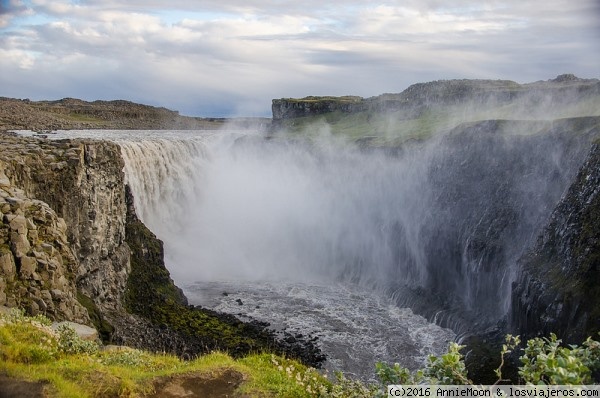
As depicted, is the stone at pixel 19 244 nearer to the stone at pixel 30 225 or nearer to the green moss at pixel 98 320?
the stone at pixel 30 225

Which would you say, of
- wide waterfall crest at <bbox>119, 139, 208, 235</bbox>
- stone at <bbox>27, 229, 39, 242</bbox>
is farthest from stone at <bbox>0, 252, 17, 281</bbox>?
wide waterfall crest at <bbox>119, 139, 208, 235</bbox>

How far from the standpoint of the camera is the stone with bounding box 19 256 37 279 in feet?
56.1

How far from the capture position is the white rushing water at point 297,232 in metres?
34.8

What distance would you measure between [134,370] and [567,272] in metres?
20.1

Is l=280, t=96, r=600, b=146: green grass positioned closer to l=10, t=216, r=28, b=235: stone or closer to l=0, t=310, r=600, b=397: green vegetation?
l=0, t=310, r=600, b=397: green vegetation

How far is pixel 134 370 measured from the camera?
12.5 metres

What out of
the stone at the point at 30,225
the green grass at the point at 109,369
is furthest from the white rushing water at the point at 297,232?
the stone at the point at 30,225

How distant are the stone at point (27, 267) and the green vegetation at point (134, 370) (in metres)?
3.00

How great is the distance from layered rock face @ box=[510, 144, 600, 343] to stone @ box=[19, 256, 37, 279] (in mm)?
19860

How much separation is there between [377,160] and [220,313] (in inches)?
926

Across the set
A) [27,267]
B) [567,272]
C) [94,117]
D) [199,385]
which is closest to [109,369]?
[199,385]

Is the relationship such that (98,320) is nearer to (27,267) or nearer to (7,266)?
(27,267)

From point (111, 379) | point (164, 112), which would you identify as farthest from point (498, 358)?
point (164, 112)

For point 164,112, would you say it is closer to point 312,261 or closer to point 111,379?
point 312,261
